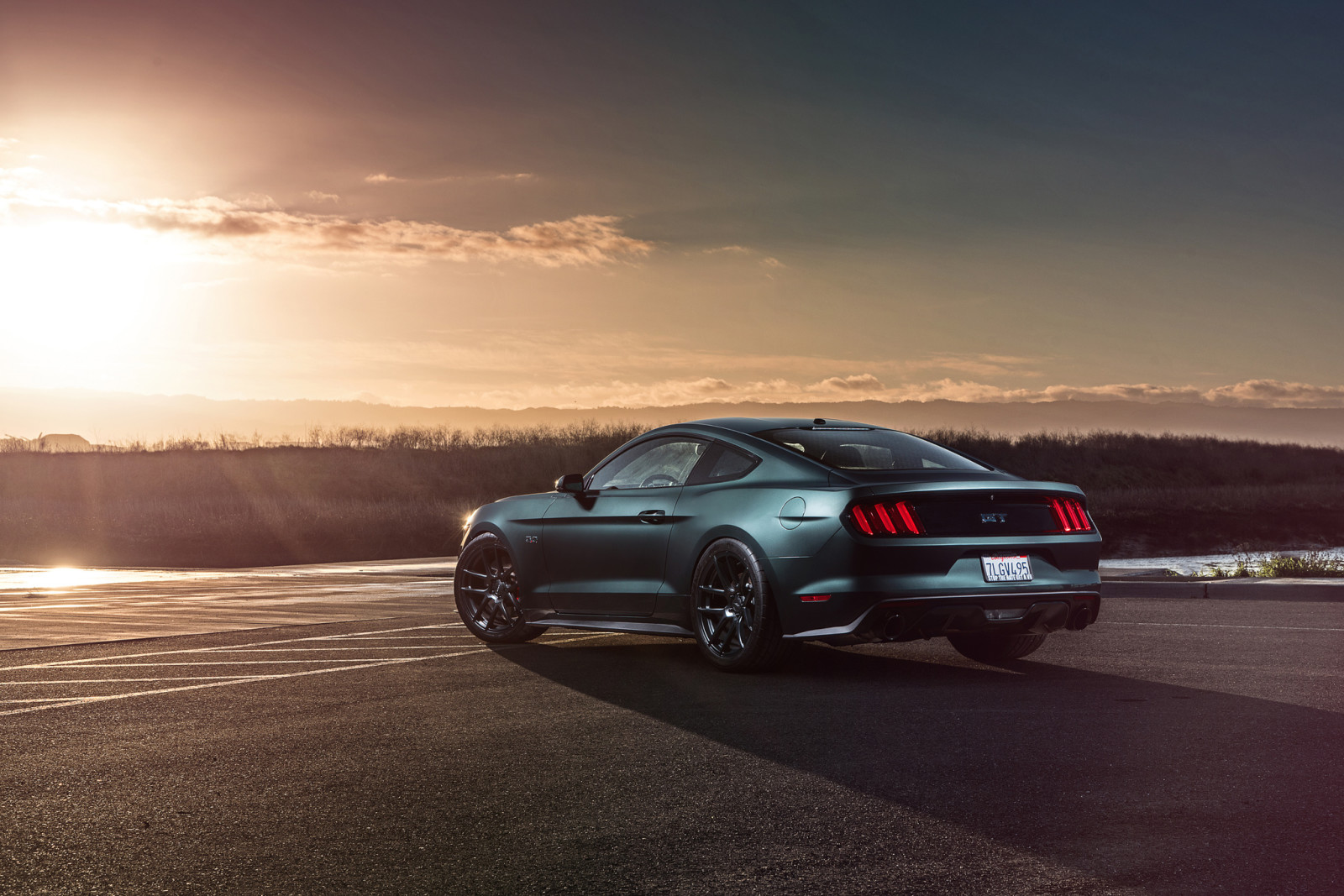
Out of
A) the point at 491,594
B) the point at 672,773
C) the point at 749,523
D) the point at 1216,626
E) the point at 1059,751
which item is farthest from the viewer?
the point at 1216,626

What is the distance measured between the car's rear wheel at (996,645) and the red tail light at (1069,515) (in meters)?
1.07

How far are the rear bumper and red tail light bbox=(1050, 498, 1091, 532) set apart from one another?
0.48 meters

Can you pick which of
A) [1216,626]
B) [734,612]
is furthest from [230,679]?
[1216,626]

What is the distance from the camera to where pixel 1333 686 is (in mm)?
7730

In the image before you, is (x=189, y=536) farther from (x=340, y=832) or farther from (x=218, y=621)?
(x=340, y=832)

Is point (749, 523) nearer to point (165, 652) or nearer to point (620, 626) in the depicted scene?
point (620, 626)

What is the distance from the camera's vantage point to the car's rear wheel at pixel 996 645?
29.8 ft

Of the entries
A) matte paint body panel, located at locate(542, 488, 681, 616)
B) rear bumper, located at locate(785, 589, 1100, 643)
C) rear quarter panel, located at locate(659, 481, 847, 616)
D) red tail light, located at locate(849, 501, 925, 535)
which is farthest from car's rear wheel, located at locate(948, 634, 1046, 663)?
matte paint body panel, located at locate(542, 488, 681, 616)

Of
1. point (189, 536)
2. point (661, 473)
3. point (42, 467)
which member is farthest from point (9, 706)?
point (42, 467)

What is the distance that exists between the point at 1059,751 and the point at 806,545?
7.33 ft

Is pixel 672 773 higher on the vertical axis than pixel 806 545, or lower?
lower

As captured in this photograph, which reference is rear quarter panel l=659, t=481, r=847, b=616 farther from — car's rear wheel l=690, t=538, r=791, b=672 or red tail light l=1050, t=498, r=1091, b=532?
red tail light l=1050, t=498, r=1091, b=532

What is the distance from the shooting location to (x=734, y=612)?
8234mm

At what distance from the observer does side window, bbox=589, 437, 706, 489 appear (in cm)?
909
